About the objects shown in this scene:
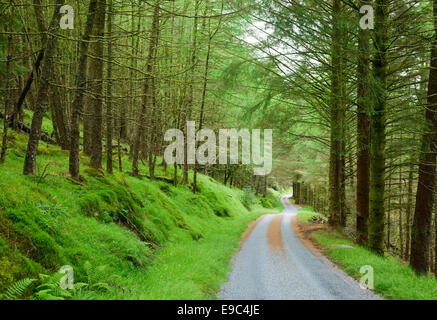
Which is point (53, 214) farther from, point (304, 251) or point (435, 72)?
point (435, 72)

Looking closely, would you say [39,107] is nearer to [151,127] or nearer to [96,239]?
[151,127]

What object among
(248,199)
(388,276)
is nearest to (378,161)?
(388,276)

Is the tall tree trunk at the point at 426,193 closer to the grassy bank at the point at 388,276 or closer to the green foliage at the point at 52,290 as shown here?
the grassy bank at the point at 388,276

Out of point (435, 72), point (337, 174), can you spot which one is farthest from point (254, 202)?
point (435, 72)

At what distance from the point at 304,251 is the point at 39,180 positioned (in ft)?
29.9

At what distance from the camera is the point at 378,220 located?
9180mm

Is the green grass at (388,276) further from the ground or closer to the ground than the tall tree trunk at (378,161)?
closer to the ground

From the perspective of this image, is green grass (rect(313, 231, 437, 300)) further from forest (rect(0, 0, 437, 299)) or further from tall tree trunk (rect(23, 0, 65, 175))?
tall tree trunk (rect(23, 0, 65, 175))

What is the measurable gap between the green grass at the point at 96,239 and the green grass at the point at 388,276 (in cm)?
354

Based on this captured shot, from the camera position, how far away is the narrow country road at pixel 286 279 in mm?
5559

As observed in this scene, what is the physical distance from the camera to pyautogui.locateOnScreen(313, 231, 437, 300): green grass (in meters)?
5.53

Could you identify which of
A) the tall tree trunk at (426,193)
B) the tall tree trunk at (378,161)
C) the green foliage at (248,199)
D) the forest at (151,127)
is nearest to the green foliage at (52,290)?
the forest at (151,127)

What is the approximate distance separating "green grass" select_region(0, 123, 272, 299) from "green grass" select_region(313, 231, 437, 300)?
3536mm

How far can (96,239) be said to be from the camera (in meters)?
6.35
